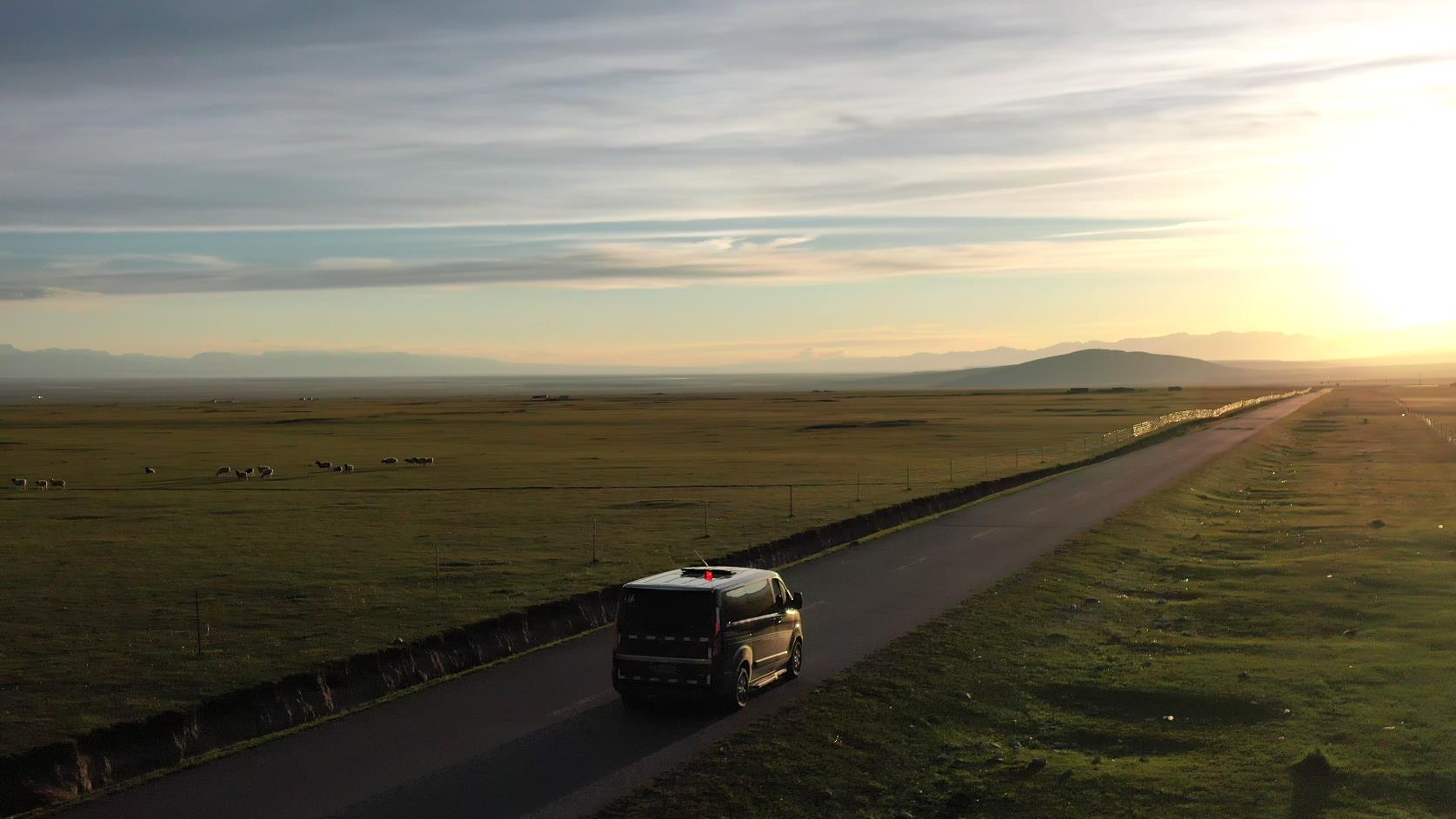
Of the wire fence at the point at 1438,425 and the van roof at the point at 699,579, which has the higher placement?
the van roof at the point at 699,579

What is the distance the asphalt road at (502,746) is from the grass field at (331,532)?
12.0ft

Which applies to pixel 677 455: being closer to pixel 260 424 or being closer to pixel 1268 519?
pixel 1268 519

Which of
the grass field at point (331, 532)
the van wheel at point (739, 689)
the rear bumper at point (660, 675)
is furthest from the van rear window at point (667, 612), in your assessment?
the grass field at point (331, 532)

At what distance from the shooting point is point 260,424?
5827 inches

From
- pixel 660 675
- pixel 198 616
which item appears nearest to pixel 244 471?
pixel 198 616

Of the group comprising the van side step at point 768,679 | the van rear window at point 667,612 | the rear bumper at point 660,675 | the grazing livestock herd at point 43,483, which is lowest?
the van side step at point 768,679

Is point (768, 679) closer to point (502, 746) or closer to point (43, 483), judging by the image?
point (502, 746)

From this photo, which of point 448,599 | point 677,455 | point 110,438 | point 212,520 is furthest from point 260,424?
point 448,599

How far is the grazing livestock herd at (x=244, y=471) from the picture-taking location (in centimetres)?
6412

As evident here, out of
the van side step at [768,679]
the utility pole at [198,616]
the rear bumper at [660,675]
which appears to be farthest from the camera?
the utility pole at [198,616]

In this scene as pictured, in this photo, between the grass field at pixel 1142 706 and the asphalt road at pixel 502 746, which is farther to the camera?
the grass field at pixel 1142 706

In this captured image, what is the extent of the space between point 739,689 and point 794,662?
2.46 meters

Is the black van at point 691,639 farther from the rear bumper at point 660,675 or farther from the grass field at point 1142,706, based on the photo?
the grass field at point 1142,706

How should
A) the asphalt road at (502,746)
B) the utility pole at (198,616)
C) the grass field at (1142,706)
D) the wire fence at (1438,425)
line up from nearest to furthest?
the asphalt road at (502,746)
the grass field at (1142,706)
the utility pole at (198,616)
the wire fence at (1438,425)
